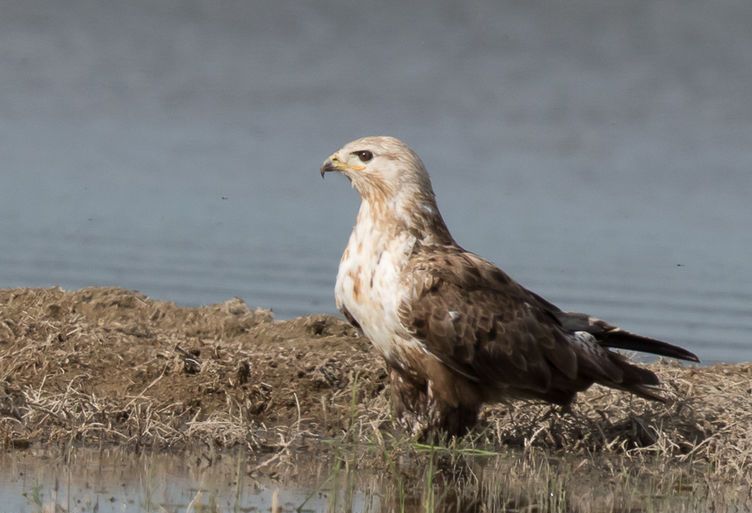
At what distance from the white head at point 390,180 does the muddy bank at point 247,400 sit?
854mm

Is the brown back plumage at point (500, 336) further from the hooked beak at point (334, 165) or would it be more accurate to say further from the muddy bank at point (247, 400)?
the hooked beak at point (334, 165)

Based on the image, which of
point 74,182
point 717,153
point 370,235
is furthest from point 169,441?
point 717,153

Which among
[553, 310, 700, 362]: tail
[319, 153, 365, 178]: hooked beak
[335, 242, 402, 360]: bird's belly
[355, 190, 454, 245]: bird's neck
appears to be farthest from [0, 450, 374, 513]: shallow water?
[553, 310, 700, 362]: tail

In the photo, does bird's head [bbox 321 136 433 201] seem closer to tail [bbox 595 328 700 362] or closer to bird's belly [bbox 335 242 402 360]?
bird's belly [bbox 335 242 402 360]

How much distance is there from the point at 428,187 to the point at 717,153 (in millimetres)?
12033

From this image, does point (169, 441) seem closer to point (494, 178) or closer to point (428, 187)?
point (428, 187)

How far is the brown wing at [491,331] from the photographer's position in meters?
9.01

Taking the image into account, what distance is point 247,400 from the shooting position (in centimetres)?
976

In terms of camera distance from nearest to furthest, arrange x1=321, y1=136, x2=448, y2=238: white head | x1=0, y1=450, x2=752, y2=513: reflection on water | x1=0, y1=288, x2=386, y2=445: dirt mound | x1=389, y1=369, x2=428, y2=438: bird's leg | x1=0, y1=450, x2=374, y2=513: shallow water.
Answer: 1. x1=0, y1=450, x2=374, y2=513: shallow water
2. x1=0, y1=450, x2=752, y2=513: reflection on water
3. x1=0, y1=288, x2=386, y2=445: dirt mound
4. x1=389, y1=369, x2=428, y2=438: bird's leg
5. x1=321, y1=136, x2=448, y2=238: white head

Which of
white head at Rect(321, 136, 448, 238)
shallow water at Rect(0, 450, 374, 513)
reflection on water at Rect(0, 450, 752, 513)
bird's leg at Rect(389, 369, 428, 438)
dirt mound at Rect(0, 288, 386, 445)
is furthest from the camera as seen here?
white head at Rect(321, 136, 448, 238)

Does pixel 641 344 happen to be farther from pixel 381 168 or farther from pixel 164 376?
pixel 164 376

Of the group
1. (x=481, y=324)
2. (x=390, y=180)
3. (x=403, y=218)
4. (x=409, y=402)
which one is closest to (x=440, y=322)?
(x=481, y=324)

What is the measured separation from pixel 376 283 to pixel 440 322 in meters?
0.36

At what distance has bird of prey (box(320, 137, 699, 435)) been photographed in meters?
9.04
